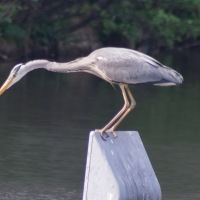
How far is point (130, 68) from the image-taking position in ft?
27.2

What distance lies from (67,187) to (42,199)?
762 mm

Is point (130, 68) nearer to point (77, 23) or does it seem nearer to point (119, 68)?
point (119, 68)

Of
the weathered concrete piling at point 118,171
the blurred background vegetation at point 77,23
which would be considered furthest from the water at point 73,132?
the blurred background vegetation at point 77,23

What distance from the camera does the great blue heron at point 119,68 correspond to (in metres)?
8.15

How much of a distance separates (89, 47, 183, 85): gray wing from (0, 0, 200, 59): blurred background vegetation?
1977cm

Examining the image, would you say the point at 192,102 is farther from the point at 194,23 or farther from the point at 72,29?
the point at 72,29

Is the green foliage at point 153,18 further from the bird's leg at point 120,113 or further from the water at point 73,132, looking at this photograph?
the bird's leg at point 120,113

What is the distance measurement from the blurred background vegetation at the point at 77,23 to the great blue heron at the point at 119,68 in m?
19.7

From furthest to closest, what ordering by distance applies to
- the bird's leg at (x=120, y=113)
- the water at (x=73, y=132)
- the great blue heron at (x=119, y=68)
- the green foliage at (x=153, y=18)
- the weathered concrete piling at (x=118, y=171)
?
the green foliage at (x=153, y=18) < the water at (x=73, y=132) < the great blue heron at (x=119, y=68) < the bird's leg at (x=120, y=113) < the weathered concrete piling at (x=118, y=171)

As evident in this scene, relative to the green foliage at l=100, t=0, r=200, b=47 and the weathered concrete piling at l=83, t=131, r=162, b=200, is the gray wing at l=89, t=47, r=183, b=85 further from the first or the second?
the green foliage at l=100, t=0, r=200, b=47

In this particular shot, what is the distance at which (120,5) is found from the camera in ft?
102

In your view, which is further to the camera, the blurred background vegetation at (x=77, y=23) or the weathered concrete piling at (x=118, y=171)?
the blurred background vegetation at (x=77, y=23)

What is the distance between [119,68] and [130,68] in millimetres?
157

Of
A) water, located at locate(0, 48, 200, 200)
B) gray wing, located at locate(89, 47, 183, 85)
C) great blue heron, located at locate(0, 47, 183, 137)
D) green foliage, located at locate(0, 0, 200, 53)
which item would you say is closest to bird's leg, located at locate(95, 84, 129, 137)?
great blue heron, located at locate(0, 47, 183, 137)
